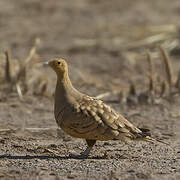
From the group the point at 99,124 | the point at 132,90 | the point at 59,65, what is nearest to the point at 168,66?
the point at 132,90

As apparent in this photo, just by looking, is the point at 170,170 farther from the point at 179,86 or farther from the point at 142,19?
the point at 142,19

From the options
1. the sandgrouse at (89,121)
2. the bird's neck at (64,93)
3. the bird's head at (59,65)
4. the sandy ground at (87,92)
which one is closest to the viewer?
the sandy ground at (87,92)

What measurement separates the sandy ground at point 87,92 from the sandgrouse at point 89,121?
Result: 271 mm

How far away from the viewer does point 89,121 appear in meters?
6.17

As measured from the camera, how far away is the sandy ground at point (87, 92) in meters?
6.06

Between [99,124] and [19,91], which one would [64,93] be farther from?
[19,91]

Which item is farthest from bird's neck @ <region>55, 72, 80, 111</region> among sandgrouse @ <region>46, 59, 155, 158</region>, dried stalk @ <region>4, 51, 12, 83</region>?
dried stalk @ <region>4, 51, 12, 83</region>

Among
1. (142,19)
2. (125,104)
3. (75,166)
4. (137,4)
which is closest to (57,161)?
(75,166)

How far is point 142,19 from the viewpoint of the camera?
1631 cm

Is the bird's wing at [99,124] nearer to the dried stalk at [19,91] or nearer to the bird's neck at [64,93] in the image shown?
the bird's neck at [64,93]

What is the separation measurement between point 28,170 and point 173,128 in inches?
109

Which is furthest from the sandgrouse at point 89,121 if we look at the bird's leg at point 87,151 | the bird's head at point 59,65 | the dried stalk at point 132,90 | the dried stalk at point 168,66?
the dried stalk at point 132,90

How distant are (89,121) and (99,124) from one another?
11cm

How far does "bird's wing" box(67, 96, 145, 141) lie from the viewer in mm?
6160
